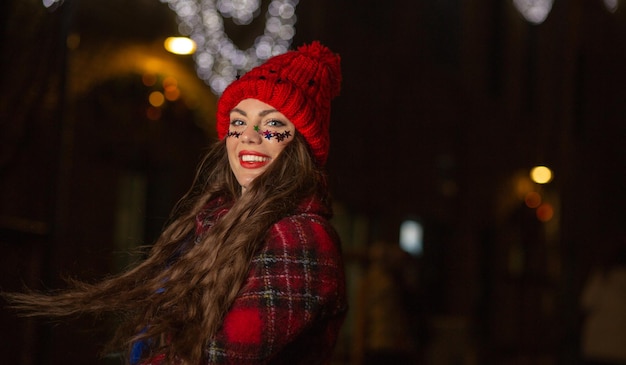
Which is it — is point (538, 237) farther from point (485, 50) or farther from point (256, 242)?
point (256, 242)

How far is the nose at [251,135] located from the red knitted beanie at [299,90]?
0.09 meters

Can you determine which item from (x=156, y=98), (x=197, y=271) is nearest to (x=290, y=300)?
(x=197, y=271)

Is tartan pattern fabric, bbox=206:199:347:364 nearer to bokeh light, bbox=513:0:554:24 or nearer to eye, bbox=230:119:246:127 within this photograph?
eye, bbox=230:119:246:127

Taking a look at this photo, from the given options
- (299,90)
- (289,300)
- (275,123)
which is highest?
(299,90)

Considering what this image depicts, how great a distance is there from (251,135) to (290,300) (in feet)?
2.05

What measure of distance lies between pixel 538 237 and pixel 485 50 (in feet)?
13.6

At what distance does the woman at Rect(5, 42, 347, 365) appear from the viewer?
2186 millimetres

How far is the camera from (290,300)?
7.22 feet

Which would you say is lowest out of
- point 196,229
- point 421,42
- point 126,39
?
point 196,229

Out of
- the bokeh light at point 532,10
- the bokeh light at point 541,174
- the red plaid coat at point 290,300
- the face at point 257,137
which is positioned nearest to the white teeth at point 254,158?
the face at point 257,137

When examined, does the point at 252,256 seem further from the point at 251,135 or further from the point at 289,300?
the point at 251,135

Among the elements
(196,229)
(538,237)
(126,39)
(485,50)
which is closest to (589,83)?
(485,50)

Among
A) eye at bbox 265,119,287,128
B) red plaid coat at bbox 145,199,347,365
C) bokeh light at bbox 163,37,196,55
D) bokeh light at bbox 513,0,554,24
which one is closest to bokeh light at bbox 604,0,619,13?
bokeh light at bbox 513,0,554,24

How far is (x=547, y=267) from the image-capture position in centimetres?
1645
